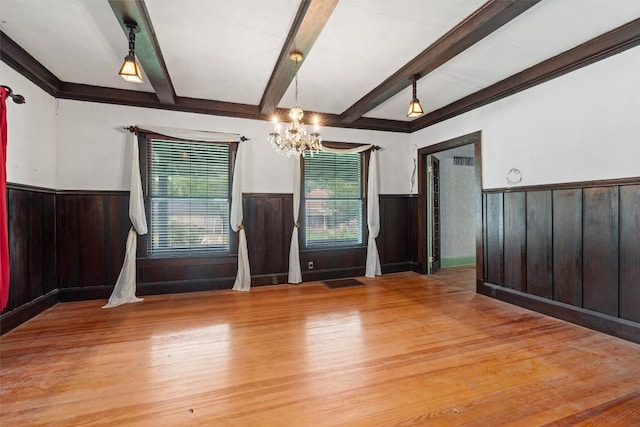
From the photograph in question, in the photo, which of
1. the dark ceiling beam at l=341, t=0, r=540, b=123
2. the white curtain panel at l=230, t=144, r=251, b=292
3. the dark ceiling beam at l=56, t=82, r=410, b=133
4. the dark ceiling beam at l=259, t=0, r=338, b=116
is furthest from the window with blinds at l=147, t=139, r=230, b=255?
the dark ceiling beam at l=341, t=0, r=540, b=123

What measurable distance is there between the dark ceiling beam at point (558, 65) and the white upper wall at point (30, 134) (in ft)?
17.9

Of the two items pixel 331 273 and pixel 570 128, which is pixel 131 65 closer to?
pixel 331 273

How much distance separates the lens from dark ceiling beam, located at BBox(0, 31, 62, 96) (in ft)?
9.14

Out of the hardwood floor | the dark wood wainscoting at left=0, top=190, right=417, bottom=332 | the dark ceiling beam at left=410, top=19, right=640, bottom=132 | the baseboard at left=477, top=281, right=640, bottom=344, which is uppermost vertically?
the dark ceiling beam at left=410, top=19, right=640, bottom=132

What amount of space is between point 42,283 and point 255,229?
2657 mm

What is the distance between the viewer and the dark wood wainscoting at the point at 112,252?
324cm

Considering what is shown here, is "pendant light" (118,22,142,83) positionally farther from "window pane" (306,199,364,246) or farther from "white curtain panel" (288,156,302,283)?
"window pane" (306,199,364,246)

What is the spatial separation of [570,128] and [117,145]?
5605 mm

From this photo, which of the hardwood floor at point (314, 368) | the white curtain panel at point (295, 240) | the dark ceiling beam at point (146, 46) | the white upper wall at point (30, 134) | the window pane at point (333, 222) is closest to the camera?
the hardwood floor at point (314, 368)

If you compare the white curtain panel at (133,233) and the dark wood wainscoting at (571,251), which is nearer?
the dark wood wainscoting at (571,251)

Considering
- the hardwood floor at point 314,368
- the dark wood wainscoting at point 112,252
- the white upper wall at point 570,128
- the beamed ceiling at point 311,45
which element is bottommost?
the hardwood floor at point 314,368

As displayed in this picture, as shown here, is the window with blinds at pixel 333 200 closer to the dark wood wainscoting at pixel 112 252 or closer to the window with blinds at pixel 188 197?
the dark wood wainscoting at pixel 112 252

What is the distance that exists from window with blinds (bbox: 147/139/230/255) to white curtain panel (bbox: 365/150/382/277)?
8.02 feet

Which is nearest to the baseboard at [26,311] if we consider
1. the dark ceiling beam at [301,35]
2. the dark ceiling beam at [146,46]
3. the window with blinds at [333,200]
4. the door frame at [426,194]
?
the dark ceiling beam at [146,46]
